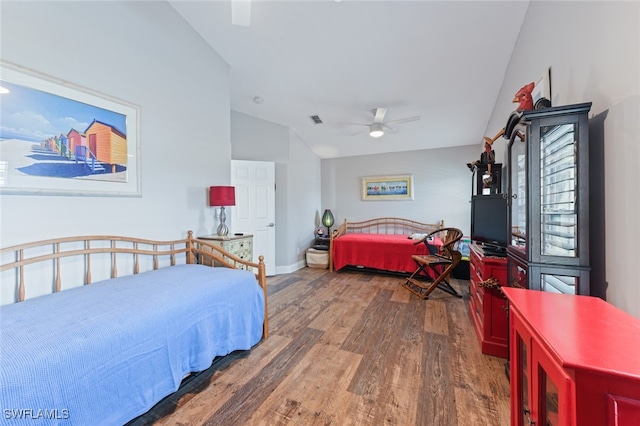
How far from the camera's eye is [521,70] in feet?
7.30

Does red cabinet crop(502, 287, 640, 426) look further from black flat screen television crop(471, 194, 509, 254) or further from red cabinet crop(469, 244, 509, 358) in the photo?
black flat screen television crop(471, 194, 509, 254)

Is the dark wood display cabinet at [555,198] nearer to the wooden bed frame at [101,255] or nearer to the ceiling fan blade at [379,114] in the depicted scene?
the wooden bed frame at [101,255]

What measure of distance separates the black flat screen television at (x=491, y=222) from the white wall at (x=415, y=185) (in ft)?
7.87

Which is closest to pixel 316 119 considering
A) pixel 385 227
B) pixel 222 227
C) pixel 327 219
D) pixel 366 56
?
pixel 366 56

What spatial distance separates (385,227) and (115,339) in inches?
190

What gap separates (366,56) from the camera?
269 cm

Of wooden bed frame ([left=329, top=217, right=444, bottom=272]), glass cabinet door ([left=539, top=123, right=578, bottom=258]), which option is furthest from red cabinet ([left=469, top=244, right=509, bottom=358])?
wooden bed frame ([left=329, top=217, right=444, bottom=272])

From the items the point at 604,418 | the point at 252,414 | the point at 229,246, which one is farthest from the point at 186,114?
the point at 604,418

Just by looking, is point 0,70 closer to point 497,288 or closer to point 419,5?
point 419,5

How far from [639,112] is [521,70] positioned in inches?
68.8

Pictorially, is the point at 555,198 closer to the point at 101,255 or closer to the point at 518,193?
the point at 518,193

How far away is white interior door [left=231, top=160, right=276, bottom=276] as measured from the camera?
3920 mm

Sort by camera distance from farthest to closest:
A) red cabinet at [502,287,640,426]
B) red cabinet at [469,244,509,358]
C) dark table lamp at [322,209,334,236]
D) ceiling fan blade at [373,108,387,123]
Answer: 1. dark table lamp at [322,209,334,236]
2. ceiling fan blade at [373,108,387,123]
3. red cabinet at [469,244,509,358]
4. red cabinet at [502,287,640,426]

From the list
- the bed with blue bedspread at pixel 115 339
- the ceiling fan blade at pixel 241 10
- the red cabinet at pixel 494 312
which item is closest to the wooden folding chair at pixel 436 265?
the red cabinet at pixel 494 312
